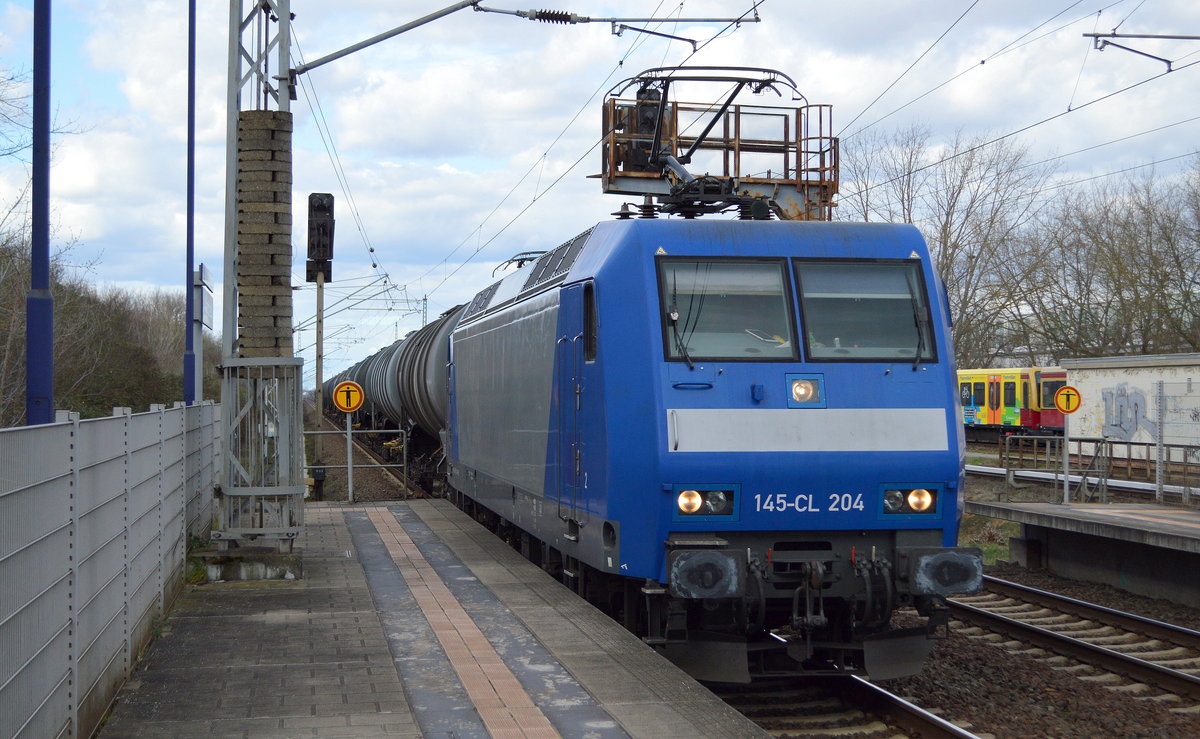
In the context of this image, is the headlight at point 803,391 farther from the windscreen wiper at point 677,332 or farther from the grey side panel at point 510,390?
the grey side panel at point 510,390

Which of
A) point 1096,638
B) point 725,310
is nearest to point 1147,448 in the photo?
point 1096,638

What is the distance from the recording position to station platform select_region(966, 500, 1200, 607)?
1332cm

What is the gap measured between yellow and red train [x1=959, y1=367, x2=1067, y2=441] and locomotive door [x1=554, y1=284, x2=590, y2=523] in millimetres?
30767

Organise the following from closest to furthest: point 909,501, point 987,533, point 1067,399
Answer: point 909,501 < point 987,533 < point 1067,399

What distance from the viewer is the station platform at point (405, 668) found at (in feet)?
19.2

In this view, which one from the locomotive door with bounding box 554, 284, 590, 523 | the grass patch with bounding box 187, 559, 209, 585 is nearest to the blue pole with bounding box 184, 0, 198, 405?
the grass patch with bounding box 187, 559, 209, 585

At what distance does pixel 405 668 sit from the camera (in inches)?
279

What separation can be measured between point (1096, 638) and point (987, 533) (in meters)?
9.89

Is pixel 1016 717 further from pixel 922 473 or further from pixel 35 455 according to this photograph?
pixel 35 455

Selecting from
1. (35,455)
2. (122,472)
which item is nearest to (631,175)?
(122,472)

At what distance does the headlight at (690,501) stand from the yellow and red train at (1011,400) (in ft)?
105

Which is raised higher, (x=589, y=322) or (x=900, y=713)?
(x=589, y=322)

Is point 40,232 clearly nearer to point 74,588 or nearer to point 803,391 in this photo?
point 74,588

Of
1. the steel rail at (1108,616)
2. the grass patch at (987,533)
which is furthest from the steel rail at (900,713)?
the grass patch at (987,533)
